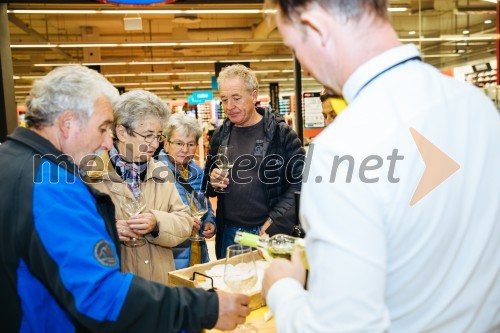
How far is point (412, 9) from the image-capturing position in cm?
1021

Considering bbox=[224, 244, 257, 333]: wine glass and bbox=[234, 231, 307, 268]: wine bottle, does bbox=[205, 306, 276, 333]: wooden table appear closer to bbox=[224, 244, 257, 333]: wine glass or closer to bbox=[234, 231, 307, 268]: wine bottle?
bbox=[224, 244, 257, 333]: wine glass

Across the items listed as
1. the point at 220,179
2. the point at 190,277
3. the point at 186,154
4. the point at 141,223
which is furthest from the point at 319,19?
the point at 186,154

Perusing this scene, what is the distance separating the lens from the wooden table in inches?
65.4

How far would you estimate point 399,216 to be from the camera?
0.89 meters

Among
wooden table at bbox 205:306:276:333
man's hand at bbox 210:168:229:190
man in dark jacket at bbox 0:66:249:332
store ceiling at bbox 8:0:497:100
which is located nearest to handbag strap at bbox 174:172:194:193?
man's hand at bbox 210:168:229:190

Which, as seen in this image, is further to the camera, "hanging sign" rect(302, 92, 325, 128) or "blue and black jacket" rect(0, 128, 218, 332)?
"hanging sign" rect(302, 92, 325, 128)

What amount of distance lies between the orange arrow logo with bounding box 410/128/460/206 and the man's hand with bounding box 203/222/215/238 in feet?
8.16

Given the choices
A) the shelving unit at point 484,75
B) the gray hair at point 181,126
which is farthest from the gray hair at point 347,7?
the shelving unit at point 484,75

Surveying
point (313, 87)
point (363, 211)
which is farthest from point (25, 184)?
point (313, 87)

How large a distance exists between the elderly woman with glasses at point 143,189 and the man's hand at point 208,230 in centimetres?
76

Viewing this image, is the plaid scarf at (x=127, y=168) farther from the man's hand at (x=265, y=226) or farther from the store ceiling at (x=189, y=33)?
the store ceiling at (x=189, y=33)

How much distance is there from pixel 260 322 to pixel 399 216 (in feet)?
3.24

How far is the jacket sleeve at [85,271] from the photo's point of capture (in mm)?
1212

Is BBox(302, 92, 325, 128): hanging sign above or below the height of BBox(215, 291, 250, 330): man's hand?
above
